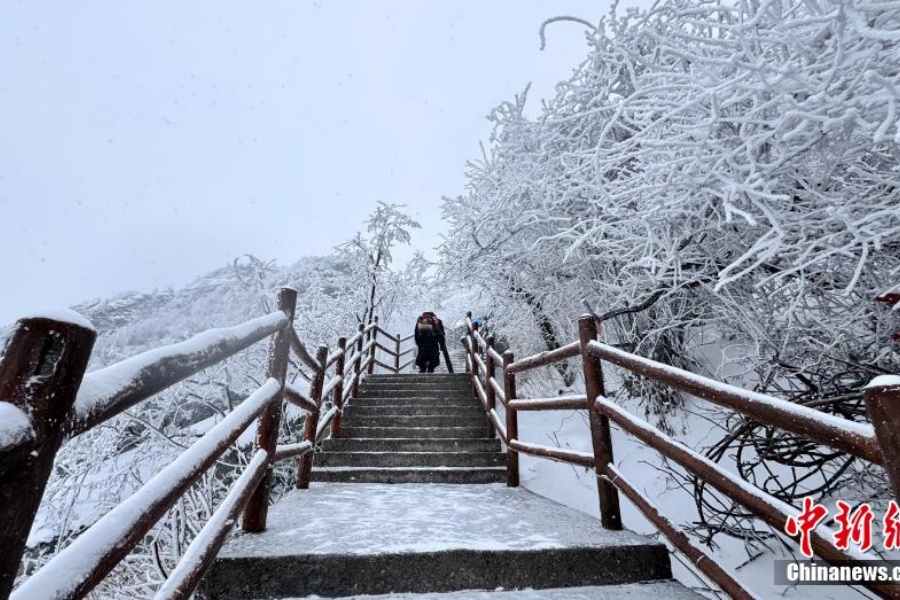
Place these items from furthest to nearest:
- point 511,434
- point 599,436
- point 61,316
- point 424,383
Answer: point 424,383 → point 511,434 → point 599,436 → point 61,316

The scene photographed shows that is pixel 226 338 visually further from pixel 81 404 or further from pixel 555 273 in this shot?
pixel 555 273

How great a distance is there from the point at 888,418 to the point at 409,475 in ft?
12.5

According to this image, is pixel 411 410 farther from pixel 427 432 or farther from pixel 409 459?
pixel 409 459

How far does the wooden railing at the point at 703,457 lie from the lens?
105cm

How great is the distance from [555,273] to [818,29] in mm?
4712

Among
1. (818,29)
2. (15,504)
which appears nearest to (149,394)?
(15,504)

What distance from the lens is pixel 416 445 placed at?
527 centimetres

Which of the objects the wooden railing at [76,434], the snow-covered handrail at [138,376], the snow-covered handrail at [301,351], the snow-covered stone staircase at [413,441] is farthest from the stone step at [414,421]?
the snow-covered handrail at [138,376]

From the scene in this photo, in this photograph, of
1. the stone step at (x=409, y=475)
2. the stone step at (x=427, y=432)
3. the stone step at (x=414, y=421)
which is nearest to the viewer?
the stone step at (x=409, y=475)

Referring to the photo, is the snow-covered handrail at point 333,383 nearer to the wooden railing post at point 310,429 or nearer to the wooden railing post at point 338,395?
the wooden railing post at point 338,395

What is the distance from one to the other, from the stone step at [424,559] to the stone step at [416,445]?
7.95ft

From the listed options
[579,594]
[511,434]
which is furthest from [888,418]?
[511,434]

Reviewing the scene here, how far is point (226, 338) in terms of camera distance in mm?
1627

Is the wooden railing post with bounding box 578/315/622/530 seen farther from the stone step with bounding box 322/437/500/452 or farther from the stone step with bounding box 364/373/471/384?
the stone step with bounding box 364/373/471/384
